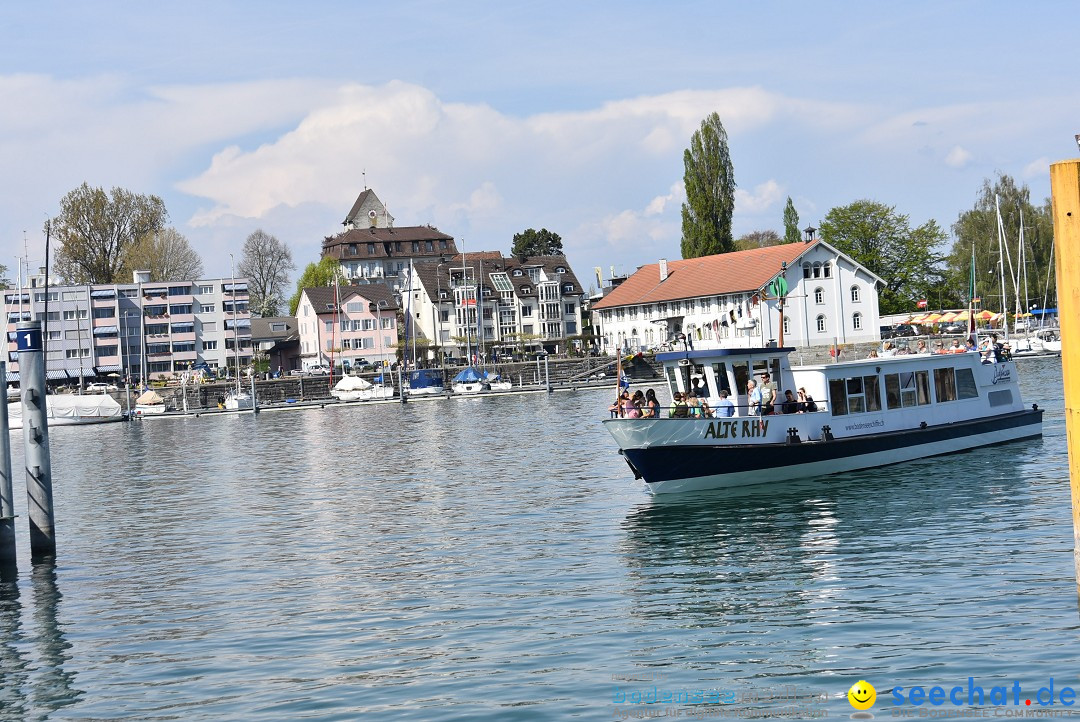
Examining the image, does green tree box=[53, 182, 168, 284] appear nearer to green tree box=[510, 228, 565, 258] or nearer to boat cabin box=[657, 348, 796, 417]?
green tree box=[510, 228, 565, 258]

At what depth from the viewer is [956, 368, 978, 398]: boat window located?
4028 cm

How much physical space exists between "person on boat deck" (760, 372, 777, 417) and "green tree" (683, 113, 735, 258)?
306ft

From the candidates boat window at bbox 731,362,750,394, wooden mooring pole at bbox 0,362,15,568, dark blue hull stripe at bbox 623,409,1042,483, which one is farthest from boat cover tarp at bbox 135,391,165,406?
wooden mooring pole at bbox 0,362,15,568

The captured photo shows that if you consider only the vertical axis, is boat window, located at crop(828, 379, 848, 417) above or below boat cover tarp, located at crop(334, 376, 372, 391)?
below

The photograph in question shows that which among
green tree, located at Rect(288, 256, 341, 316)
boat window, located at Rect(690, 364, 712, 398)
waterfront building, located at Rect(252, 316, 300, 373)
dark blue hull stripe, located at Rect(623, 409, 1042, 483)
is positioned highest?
green tree, located at Rect(288, 256, 341, 316)

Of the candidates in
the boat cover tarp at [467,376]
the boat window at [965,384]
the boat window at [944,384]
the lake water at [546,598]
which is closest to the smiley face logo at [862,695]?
the lake water at [546,598]

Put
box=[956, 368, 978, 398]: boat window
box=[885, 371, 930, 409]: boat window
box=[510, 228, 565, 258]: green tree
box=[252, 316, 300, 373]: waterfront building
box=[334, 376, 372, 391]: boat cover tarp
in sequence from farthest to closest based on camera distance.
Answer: box=[510, 228, 565, 258]: green tree → box=[252, 316, 300, 373]: waterfront building → box=[334, 376, 372, 391]: boat cover tarp → box=[956, 368, 978, 398]: boat window → box=[885, 371, 930, 409]: boat window

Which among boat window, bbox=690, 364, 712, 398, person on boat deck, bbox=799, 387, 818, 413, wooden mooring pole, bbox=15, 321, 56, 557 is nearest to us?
wooden mooring pole, bbox=15, 321, 56, 557

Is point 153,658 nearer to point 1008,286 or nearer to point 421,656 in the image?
point 421,656

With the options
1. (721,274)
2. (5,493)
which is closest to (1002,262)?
(721,274)

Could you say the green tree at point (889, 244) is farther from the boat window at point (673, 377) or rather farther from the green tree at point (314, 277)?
the boat window at point (673, 377)

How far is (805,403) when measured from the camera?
116 ft

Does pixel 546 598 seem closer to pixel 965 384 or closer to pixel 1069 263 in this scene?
pixel 1069 263

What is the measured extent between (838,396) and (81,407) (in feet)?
298
